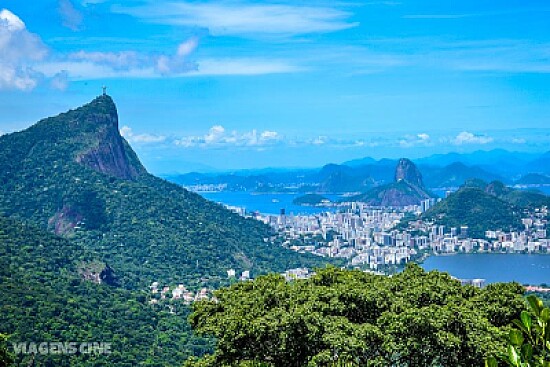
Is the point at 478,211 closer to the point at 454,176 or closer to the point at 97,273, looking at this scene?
the point at 97,273

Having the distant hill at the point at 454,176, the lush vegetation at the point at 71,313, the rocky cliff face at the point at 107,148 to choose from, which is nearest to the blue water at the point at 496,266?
the lush vegetation at the point at 71,313

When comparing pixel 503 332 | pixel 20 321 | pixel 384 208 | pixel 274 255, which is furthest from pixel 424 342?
pixel 384 208

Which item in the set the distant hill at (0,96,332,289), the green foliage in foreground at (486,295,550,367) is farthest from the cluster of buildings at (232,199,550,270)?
the green foliage in foreground at (486,295,550,367)

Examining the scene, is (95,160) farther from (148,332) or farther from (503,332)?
(503,332)

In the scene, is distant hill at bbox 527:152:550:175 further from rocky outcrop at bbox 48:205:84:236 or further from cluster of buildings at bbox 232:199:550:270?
rocky outcrop at bbox 48:205:84:236

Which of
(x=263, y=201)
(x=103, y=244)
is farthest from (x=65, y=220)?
(x=263, y=201)
